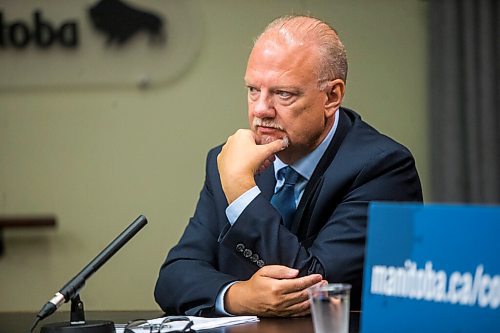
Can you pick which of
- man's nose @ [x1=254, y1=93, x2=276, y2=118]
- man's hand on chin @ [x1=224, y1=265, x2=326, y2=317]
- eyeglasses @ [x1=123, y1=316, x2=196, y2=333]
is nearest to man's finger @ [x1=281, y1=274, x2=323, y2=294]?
man's hand on chin @ [x1=224, y1=265, x2=326, y2=317]

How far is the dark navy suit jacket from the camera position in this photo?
6.93ft

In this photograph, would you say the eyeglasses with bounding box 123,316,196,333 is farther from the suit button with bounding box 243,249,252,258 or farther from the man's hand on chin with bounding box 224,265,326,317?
the suit button with bounding box 243,249,252,258

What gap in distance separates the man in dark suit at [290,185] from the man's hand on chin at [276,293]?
4cm

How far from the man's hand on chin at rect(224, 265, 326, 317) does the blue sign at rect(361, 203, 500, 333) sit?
24.2 inches

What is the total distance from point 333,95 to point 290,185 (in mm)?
244

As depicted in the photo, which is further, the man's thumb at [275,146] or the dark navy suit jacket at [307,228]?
the man's thumb at [275,146]

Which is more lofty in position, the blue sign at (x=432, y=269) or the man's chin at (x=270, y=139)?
the man's chin at (x=270, y=139)

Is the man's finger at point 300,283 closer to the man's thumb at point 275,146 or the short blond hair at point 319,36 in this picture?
the man's thumb at point 275,146

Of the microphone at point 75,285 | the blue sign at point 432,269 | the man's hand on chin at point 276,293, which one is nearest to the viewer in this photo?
the blue sign at point 432,269

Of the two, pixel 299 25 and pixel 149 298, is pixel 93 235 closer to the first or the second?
pixel 149 298

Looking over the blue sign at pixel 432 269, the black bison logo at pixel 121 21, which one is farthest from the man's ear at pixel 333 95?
the black bison logo at pixel 121 21

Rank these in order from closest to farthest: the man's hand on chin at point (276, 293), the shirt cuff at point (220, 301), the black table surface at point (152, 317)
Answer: the black table surface at point (152, 317) < the man's hand on chin at point (276, 293) < the shirt cuff at point (220, 301)

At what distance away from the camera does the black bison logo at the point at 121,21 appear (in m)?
4.31

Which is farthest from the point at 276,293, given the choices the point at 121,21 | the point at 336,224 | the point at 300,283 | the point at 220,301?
the point at 121,21
